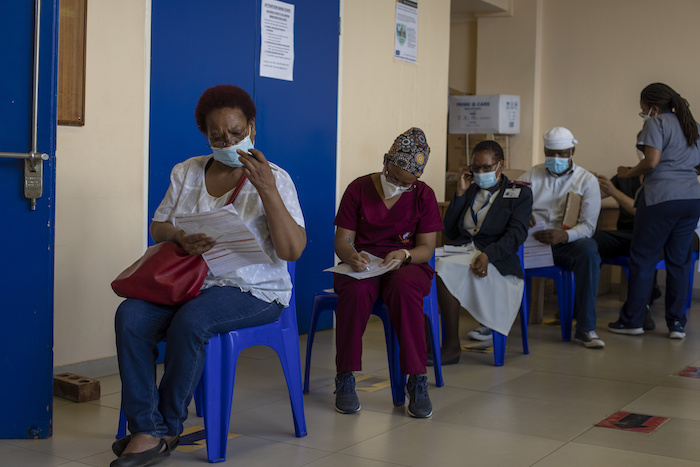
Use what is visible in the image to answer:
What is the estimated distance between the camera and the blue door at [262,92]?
3.83m

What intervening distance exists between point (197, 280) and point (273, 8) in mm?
2326

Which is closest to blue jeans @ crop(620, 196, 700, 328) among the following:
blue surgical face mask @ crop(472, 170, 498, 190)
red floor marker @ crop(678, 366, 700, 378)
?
red floor marker @ crop(678, 366, 700, 378)

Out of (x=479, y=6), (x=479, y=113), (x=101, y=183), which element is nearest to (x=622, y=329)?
(x=479, y=113)

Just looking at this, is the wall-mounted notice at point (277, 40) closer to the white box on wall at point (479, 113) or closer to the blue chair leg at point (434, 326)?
the blue chair leg at point (434, 326)

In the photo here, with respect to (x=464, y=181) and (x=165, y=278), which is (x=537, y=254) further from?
(x=165, y=278)

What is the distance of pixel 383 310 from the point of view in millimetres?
3250

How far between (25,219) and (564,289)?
3.19 metres

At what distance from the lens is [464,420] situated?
3070 millimetres

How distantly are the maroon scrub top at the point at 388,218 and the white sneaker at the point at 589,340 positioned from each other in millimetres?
1653

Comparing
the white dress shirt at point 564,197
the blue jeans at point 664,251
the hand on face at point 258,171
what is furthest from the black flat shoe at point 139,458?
the blue jeans at point 664,251

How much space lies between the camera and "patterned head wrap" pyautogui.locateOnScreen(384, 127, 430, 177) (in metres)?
3.24

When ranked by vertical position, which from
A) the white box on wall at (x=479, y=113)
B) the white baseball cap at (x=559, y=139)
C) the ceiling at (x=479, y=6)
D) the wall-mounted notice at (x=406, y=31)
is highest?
the ceiling at (x=479, y=6)

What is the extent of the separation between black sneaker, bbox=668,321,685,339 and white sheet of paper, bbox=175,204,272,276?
319cm

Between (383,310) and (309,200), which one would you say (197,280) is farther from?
(309,200)
